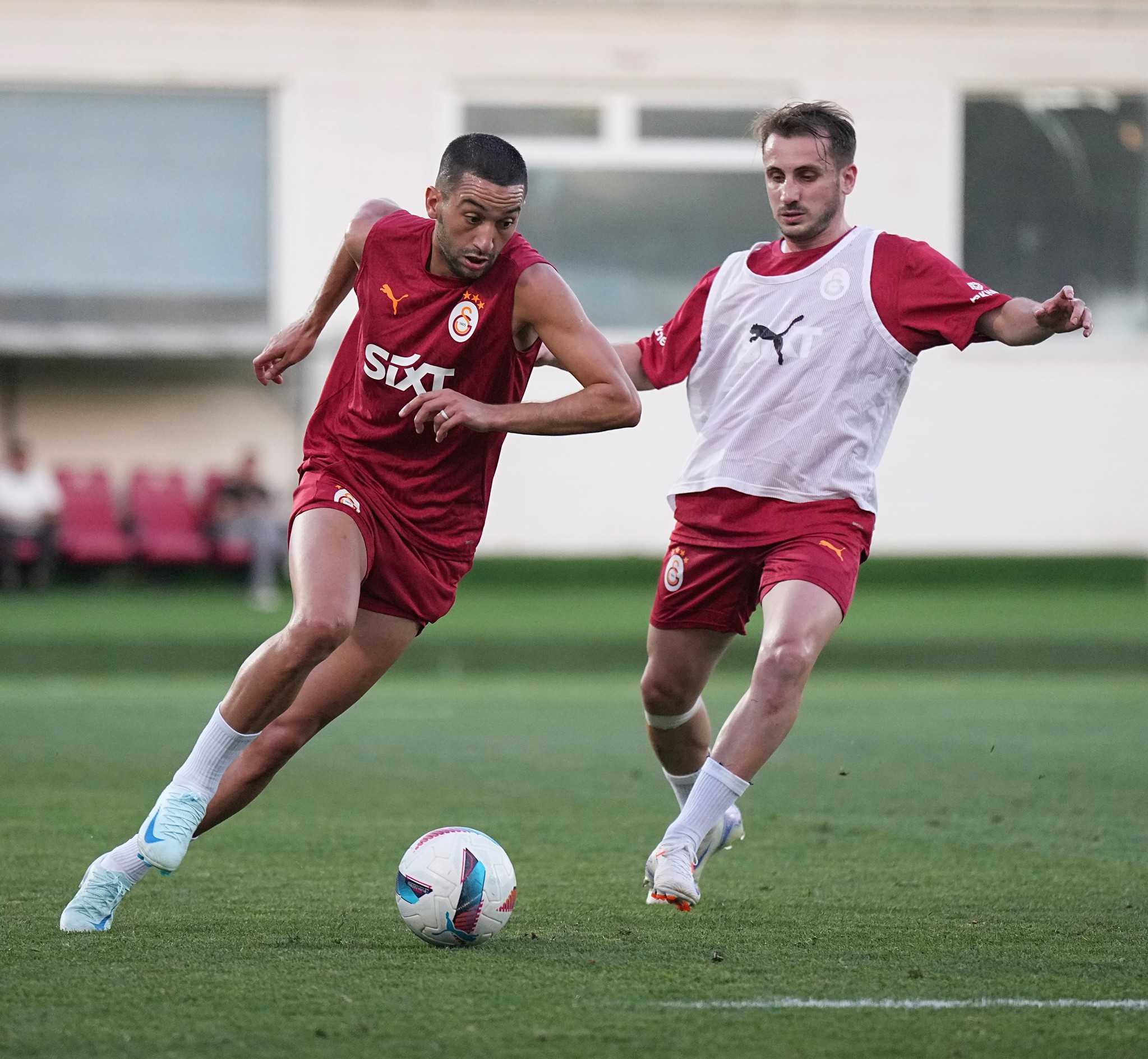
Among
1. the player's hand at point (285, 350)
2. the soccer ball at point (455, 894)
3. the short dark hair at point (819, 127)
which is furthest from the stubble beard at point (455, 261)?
the soccer ball at point (455, 894)

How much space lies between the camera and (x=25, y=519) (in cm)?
1670

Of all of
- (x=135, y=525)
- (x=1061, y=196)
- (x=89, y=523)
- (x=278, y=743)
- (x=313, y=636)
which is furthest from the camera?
(x=1061, y=196)

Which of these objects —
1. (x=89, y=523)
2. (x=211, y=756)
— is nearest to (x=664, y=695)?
(x=211, y=756)

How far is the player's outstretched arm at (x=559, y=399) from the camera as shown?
4.33m

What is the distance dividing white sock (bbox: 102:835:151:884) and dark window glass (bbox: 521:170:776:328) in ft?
49.7

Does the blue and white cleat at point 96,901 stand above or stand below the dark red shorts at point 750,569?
below

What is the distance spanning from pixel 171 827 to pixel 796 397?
2122mm

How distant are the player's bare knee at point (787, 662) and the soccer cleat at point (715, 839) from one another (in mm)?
388

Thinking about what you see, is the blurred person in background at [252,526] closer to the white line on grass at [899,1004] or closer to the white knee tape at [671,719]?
the white knee tape at [671,719]

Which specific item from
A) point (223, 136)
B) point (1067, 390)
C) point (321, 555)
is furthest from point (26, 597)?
point (321, 555)

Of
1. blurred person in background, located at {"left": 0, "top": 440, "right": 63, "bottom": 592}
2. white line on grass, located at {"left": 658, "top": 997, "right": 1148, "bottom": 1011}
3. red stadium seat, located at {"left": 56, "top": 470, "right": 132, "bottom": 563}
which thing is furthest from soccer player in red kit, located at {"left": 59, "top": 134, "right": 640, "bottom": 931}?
red stadium seat, located at {"left": 56, "top": 470, "right": 132, "bottom": 563}

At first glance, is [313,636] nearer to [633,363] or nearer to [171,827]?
[171,827]

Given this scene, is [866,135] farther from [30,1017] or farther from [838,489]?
[30,1017]

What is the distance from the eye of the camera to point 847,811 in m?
6.68
